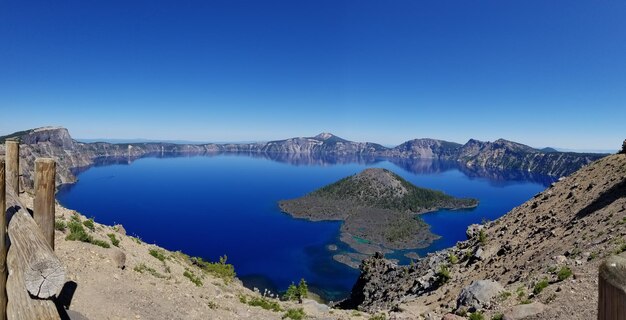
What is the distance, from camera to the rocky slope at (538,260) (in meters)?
17.4

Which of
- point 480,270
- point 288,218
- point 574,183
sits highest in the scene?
point 574,183

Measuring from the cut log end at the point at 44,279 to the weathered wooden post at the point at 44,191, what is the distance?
3325 millimetres

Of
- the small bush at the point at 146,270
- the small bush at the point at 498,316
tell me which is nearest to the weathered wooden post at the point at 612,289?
the small bush at the point at 498,316

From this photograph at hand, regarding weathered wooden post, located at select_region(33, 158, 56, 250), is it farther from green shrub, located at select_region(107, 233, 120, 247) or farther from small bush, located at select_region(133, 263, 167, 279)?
green shrub, located at select_region(107, 233, 120, 247)

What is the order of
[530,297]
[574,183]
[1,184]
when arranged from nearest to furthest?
[1,184] → [530,297] → [574,183]

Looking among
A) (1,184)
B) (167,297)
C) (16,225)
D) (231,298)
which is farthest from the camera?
(231,298)

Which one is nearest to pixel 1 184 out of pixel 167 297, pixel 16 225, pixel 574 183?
pixel 16 225

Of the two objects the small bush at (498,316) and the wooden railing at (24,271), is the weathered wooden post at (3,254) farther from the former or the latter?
the small bush at (498,316)

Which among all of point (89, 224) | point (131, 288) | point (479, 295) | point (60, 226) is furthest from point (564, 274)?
point (89, 224)

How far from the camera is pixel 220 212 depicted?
19375cm

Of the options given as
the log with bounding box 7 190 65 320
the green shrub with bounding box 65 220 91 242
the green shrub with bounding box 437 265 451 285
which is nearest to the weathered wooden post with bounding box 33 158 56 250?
the log with bounding box 7 190 65 320

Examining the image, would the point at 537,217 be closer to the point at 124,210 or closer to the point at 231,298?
the point at 231,298

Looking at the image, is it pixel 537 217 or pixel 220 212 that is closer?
pixel 537 217

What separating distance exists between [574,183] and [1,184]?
43.3 metres
